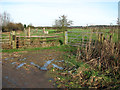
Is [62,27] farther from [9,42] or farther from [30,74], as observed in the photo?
[30,74]

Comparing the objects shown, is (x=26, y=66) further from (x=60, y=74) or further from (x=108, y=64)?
(x=108, y=64)

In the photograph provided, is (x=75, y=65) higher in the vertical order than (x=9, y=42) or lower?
lower

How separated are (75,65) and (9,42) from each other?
6.43m

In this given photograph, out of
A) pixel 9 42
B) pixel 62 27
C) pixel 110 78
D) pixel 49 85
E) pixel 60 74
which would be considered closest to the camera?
pixel 49 85

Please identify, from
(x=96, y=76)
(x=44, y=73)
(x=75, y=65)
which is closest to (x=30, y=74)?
(x=44, y=73)

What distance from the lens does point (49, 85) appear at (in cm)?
344

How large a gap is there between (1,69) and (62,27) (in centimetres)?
2073

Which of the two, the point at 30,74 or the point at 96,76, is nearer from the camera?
the point at 96,76

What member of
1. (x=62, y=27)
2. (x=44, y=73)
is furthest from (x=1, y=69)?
(x=62, y=27)

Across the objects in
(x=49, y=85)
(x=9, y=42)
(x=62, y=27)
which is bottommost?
(x=49, y=85)

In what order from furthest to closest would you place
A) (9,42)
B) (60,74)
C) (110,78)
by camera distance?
(9,42) < (60,74) < (110,78)

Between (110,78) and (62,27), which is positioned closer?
(110,78)

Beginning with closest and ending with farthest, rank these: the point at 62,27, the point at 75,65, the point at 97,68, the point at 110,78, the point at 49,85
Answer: the point at 49,85, the point at 110,78, the point at 97,68, the point at 75,65, the point at 62,27

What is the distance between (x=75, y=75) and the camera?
3873 mm
